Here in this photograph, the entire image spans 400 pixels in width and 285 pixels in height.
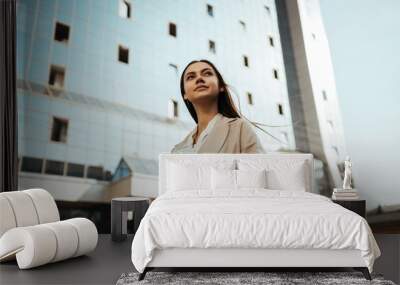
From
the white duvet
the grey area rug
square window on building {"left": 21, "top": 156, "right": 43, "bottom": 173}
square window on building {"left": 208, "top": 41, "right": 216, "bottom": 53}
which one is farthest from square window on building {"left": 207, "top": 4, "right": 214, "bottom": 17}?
the grey area rug

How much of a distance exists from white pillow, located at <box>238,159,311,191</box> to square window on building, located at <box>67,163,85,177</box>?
6.26 feet

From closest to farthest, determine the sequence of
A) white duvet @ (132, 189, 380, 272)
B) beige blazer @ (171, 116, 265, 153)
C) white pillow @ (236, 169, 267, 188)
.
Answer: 1. white duvet @ (132, 189, 380, 272)
2. white pillow @ (236, 169, 267, 188)
3. beige blazer @ (171, 116, 265, 153)

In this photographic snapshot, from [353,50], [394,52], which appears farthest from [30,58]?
[394,52]

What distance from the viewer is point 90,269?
3.72 meters

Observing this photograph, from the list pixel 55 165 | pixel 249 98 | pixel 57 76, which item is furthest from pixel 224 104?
pixel 55 165

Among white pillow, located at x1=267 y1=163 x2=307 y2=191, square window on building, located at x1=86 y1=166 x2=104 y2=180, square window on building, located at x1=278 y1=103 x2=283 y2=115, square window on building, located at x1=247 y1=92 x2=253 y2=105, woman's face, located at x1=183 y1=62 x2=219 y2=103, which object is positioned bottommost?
white pillow, located at x1=267 y1=163 x2=307 y2=191

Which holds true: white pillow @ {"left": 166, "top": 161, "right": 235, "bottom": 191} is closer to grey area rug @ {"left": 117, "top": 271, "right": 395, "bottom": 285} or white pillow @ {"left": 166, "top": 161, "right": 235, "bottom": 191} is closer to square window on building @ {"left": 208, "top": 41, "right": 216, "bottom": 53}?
grey area rug @ {"left": 117, "top": 271, "right": 395, "bottom": 285}

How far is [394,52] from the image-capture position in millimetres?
5707

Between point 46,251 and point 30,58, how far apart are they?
9.62 ft

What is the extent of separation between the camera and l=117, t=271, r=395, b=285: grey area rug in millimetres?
3285

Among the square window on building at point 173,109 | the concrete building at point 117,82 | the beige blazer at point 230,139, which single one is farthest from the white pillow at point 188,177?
the square window on building at point 173,109

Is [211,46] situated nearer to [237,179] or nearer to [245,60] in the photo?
[245,60]

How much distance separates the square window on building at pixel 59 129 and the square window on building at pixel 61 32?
Answer: 961 mm

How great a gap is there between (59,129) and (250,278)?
329 centimetres
